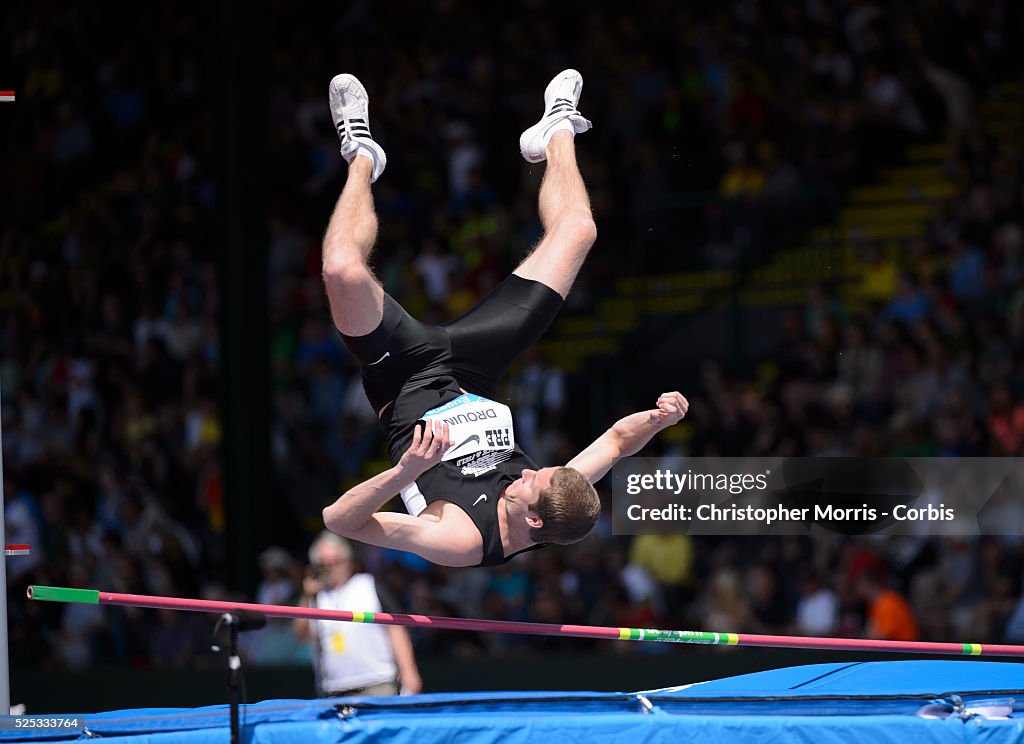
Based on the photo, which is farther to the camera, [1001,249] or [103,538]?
[103,538]

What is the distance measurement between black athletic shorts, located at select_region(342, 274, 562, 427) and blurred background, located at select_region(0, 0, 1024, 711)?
247 centimetres

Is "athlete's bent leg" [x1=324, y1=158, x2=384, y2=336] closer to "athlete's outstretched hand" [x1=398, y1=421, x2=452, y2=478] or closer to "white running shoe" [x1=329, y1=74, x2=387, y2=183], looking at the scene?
"white running shoe" [x1=329, y1=74, x2=387, y2=183]

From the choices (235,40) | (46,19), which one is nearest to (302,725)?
(235,40)

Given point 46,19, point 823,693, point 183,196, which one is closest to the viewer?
point 823,693

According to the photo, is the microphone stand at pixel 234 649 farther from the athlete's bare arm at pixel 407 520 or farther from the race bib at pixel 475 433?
the race bib at pixel 475 433

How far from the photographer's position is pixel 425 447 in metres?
4.41

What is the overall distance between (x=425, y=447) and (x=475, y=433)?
70 cm

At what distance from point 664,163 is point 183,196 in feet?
12.2

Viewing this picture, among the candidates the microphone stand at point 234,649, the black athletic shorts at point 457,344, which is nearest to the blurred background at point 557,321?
the black athletic shorts at point 457,344

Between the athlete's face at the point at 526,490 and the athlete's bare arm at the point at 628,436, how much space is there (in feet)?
0.86

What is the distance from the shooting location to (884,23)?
9992 mm

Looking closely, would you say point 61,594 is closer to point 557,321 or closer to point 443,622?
point 443,622

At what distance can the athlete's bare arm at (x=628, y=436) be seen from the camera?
5176mm

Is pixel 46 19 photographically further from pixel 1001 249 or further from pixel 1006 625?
pixel 1006 625
